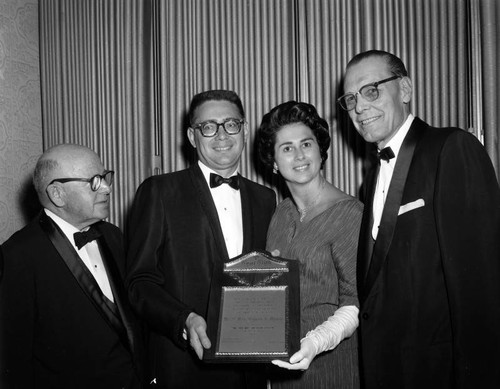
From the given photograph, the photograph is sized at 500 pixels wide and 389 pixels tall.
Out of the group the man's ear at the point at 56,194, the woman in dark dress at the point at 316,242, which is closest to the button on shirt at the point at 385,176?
the woman in dark dress at the point at 316,242

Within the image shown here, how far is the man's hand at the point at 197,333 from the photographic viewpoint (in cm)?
204

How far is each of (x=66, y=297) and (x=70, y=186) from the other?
58 centimetres

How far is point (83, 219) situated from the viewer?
2557 millimetres

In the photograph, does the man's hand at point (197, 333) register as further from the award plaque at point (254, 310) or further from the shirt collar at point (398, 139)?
the shirt collar at point (398, 139)

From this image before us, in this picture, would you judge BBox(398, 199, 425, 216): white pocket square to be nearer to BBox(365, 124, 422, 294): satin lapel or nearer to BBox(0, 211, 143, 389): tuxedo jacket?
BBox(365, 124, 422, 294): satin lapel

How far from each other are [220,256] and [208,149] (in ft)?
2.10

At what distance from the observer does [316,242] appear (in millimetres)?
2410

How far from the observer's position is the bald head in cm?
248

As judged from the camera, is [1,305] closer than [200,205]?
Yes

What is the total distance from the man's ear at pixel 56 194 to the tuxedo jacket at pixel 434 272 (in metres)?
1.58

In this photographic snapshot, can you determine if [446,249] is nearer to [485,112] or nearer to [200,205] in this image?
[200,205]

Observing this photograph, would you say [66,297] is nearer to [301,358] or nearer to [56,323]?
[56,323]

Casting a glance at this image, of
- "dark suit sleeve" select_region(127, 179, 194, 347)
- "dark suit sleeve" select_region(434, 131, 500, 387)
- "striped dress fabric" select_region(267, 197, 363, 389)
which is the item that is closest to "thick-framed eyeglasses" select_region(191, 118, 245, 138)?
"dark suit sleeve" select_region(127, 179, 194, 347)

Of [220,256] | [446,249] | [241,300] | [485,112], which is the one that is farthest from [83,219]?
[485,112]
